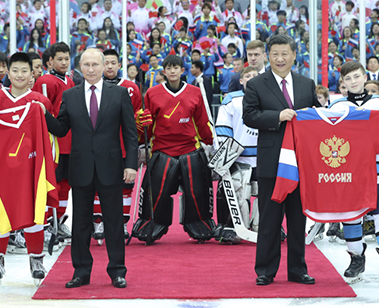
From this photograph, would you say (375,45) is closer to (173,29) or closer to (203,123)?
(173,29)

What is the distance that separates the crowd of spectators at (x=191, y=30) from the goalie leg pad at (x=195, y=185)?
458 cm

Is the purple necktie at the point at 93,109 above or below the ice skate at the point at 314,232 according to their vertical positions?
above

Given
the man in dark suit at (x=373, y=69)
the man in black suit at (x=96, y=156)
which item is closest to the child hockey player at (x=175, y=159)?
the man in black suit at (x=96, y=156)

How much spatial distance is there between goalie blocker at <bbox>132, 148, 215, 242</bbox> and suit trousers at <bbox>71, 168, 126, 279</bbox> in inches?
61.5

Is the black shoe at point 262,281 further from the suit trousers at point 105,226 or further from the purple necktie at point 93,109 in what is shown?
the purple necktie at point 93,109

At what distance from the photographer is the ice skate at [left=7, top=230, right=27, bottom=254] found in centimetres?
552

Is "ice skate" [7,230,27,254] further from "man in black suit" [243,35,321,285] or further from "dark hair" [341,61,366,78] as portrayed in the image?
"dark hair" [341,61,366,78]

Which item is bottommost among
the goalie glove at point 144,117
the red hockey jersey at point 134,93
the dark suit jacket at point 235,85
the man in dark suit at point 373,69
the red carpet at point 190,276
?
the red carpet at point 190,276

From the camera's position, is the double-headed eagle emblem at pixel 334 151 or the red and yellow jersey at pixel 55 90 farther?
the red and yellow jersey at pixel 55 90

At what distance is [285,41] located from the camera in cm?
426

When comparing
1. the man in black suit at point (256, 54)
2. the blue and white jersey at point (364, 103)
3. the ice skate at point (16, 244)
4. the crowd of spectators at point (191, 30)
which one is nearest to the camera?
the blue and white jersey at point (364, 103)

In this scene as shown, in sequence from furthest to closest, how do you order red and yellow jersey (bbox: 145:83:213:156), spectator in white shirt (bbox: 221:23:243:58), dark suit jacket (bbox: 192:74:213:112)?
spectator in white shirt (bbox: 221:23:243:58) < dark suit jacket (bbox: 192:74:213:112) < red and yellow jersey (bbox: 145:83:213:156)

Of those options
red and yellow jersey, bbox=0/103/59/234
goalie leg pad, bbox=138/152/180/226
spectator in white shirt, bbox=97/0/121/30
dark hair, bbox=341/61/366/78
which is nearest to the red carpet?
goalie leg pad, bbox=138/152/180/226

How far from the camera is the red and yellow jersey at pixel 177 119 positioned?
582cm
